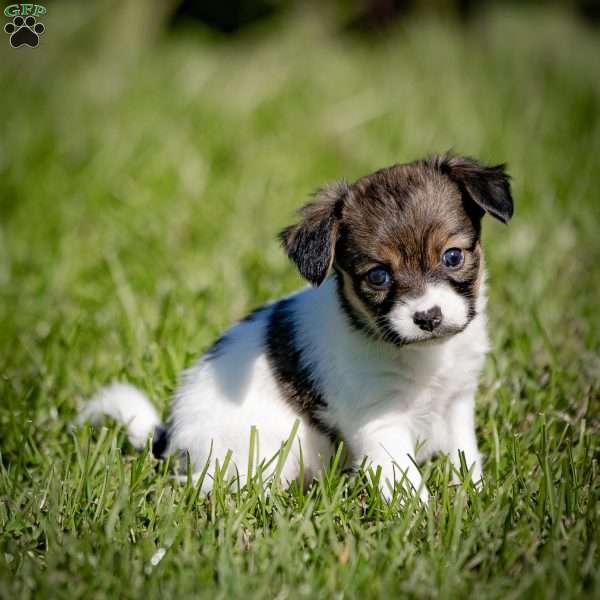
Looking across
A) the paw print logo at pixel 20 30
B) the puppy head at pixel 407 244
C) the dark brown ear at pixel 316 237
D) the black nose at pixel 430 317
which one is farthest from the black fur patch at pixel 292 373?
the paw print logo at pixel 20 30

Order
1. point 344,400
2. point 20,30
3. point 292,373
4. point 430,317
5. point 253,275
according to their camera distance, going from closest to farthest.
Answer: point 430,317, point 344,400, point 292,373, point 253,275, point 20,30

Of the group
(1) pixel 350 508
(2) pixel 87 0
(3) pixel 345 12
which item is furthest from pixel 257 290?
(3) pixel 345 12

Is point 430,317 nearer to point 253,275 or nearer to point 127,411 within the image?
point 127,411

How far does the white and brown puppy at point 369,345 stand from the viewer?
2949 millimetres

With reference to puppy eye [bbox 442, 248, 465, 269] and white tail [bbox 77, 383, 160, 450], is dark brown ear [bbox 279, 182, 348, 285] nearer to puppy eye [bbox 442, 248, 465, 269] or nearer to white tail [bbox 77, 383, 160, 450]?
puppy eye [bbox 442, 248, 465, 269]

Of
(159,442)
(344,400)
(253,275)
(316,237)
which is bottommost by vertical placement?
(159,442)

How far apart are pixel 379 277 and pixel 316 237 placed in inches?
11.0

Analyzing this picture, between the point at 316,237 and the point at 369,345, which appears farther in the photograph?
the point at 369,345

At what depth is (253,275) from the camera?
17.1 ft

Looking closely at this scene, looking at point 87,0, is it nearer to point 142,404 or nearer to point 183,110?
point 183,110

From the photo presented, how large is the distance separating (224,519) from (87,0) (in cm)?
849

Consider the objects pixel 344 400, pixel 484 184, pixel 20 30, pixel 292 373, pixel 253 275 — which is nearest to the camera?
pixel 484 184

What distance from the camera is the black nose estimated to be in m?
2.81

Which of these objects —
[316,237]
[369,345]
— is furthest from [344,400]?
[316,237]
